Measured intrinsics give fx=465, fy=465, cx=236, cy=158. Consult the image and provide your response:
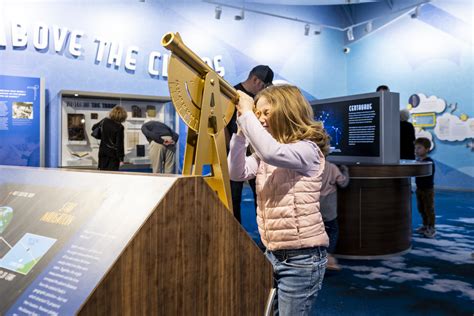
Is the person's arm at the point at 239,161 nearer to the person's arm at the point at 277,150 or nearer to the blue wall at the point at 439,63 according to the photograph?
the person's arm at the point at 277,150

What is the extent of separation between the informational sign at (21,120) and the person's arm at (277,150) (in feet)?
17.2

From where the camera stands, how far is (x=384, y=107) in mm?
3992

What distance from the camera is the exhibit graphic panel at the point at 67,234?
2.64ft

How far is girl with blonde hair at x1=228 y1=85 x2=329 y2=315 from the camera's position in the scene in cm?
139

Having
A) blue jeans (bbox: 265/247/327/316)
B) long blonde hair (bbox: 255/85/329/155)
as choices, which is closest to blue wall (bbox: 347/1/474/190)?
long blonde hair (bbox: 255/85/329/155)

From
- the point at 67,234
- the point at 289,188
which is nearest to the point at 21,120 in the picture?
the point at 289,188

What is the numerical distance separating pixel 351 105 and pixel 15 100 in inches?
162

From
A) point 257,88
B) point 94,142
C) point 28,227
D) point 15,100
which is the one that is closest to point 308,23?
point 94,142

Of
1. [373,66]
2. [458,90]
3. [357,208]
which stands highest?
[373,66]

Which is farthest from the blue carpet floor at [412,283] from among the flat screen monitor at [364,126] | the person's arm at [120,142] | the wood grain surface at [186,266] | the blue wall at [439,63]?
the blue wall at [439,63]

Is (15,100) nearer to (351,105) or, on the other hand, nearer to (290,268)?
(351,105)

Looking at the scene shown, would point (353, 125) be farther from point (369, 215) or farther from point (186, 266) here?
point (186, 266)

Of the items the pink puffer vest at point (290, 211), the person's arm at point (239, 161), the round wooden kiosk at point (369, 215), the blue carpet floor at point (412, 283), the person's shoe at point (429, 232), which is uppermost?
the person's arm at point (239, 161)

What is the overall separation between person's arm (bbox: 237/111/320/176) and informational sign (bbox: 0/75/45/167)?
206 inches
